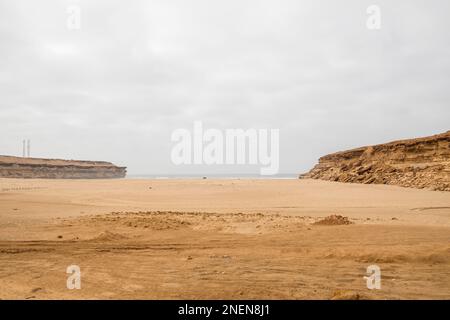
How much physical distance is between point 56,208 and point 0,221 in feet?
13.1

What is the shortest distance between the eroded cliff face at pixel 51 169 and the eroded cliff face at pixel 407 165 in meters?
62.7

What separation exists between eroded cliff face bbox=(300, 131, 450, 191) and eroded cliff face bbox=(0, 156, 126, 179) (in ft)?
206

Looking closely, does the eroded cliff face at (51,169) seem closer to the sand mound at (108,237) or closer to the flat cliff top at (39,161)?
the flat cliff top at (39,161)

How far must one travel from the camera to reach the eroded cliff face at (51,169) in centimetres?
6406

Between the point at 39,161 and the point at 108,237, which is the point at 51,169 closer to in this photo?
the point at 39,161

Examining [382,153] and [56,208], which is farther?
[382,153]
